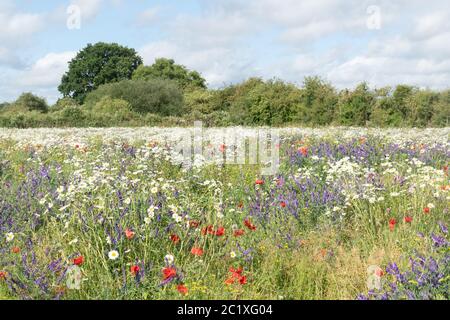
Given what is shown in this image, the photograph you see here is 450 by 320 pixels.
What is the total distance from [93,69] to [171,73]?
29.3 ft

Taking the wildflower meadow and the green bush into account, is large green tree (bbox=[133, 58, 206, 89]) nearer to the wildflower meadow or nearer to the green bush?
the green bush

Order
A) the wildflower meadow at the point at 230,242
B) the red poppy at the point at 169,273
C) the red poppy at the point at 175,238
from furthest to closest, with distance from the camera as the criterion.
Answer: the red poppy at the point at 175,238 < the wildflower meadow at the point at 230,242 < the red poppy at the point at 169,273

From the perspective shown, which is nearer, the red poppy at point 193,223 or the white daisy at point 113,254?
the white daisy at point 113,254

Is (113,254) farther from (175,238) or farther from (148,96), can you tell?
(148,96)

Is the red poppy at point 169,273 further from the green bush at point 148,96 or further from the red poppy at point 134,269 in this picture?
the green bush at point 148,96

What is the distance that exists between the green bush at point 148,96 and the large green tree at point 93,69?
15195 mm

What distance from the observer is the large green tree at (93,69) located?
55.6 m

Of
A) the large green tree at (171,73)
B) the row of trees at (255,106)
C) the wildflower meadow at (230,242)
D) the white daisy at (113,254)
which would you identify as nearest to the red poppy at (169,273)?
the wildflower meadow at (230,242)

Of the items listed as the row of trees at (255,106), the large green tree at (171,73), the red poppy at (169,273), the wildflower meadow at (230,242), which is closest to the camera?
the red poppy at (169,273)

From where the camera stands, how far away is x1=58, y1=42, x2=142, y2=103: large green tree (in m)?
55.6

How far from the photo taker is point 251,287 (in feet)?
11.5

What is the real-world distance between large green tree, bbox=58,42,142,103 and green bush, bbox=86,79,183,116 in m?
15.2

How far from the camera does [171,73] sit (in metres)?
56.7

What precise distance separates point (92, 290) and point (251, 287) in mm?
1105
